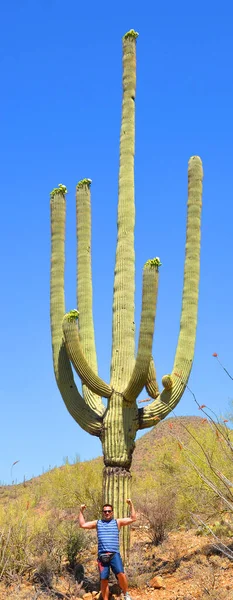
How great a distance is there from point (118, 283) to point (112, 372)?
60.4 inches

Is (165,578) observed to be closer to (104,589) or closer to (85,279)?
(104,589)

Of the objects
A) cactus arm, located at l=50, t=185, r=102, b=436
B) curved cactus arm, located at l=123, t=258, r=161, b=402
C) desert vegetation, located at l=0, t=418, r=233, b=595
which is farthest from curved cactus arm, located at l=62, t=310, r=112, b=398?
desert vegetation, located at l=0, t=418, r=233, b=595

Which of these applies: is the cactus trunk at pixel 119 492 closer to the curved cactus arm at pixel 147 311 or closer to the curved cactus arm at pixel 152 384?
the curved cactus arm at pixel 152 384

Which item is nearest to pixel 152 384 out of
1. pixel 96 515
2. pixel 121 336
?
pixel 121 336

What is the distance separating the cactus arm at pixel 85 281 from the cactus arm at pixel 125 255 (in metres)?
0.55

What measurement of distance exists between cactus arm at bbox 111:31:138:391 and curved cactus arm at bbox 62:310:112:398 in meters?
0.39

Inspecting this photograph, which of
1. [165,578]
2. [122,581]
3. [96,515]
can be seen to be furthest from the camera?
[96,515]

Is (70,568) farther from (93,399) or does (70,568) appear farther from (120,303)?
(120,303)

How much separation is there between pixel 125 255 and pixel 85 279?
0.95 metres

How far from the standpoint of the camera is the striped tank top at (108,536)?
9.93 meters

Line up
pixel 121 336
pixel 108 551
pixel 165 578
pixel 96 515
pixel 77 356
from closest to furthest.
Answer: pixel 108 551, pixel 77 356, pixel 165 578, pixel 121 336, pixel 96 515

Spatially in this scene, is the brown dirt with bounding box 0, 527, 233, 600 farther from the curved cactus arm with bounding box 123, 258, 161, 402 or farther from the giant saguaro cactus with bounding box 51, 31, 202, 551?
the curved cactus arm with bounding box 123, 258, 161, 402

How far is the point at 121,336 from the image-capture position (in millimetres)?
12141

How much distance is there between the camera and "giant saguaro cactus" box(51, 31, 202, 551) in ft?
37.1
